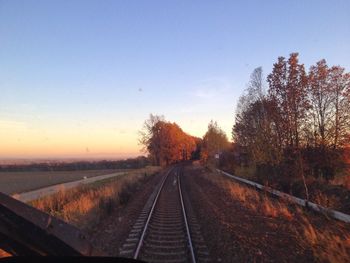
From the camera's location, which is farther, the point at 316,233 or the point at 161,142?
the point at 161,142

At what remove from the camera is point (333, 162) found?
31062 millimetres

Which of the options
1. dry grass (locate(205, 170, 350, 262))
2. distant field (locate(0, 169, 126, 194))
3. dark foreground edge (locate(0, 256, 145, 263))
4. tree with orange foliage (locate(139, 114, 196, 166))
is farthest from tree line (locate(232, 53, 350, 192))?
tree with orange foliage (locate(139, 114, 196, 166))

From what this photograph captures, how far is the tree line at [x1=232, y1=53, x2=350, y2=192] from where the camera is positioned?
19656 millimetres

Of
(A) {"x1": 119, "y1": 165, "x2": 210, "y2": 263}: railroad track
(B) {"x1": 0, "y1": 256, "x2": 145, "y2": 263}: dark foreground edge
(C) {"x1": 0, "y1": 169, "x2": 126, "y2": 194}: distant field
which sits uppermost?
(B) {"x1": 0, "y1": 256, "x2": 145, "y2": 263}: dark foreground edge

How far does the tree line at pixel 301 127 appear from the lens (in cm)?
1966

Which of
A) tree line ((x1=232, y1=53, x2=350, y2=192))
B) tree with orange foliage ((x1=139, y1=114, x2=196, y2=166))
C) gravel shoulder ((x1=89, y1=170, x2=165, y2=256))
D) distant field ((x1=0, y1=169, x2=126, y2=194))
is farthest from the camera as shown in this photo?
tree with orange foliage ((x1=139, y1=114, x2=196, y2=166))

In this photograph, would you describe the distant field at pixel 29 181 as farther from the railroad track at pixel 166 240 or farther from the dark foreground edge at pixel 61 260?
the dark foreground edge at pixel 61 260

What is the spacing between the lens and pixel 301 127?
79.0 feet

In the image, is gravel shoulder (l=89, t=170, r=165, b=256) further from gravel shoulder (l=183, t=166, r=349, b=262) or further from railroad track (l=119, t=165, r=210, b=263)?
gravel shoulder (l=183, t=166, r=349, b=262)

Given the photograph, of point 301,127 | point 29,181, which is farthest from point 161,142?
point 301,127

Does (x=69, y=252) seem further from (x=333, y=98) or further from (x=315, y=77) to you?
(x=333, y=98)

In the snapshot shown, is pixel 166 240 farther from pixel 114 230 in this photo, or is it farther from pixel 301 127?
pixel 301 127

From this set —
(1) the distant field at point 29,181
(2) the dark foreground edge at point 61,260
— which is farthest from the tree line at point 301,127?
(1) the distant field at point 29,181

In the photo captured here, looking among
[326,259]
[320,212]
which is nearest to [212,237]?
[326,259]
